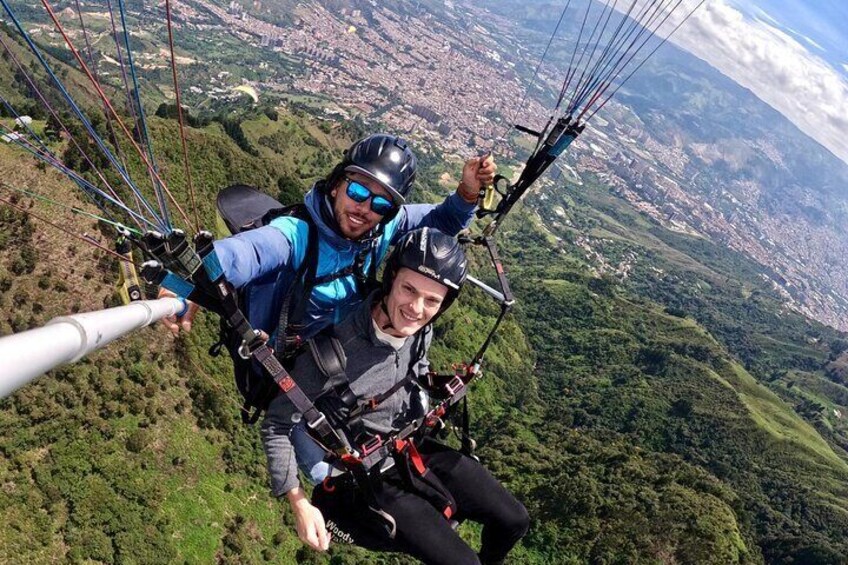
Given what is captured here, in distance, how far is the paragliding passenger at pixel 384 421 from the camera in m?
4.20

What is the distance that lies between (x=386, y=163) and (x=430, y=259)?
42.0 inches

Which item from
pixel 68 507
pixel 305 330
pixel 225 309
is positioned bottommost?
pixel 68 507

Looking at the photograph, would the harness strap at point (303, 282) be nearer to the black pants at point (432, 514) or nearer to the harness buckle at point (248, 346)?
the harness buckle at point (248, 346)

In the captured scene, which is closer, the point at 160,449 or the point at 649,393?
the point at 160,449

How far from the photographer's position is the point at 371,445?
430cm

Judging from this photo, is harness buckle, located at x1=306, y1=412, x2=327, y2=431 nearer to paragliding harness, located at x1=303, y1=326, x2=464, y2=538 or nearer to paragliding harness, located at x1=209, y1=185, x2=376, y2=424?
paragliding harness, located at x1=303, y1=326, x2=464, y2=538

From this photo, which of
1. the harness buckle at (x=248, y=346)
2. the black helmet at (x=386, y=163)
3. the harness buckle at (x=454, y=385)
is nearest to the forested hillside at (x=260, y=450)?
the harness buckle at (x=248, y=346)

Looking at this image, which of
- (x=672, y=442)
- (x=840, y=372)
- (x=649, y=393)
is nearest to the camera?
(x=672, y=442)

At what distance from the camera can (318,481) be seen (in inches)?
180

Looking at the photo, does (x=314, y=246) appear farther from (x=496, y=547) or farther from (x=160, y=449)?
(x=160, y=449)

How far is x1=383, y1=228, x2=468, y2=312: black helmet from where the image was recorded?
445 centimetres

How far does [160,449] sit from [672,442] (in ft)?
264

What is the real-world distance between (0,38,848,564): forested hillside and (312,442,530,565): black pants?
11.3 ft

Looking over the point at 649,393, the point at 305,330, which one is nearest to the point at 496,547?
Answer: the point at 305,330
